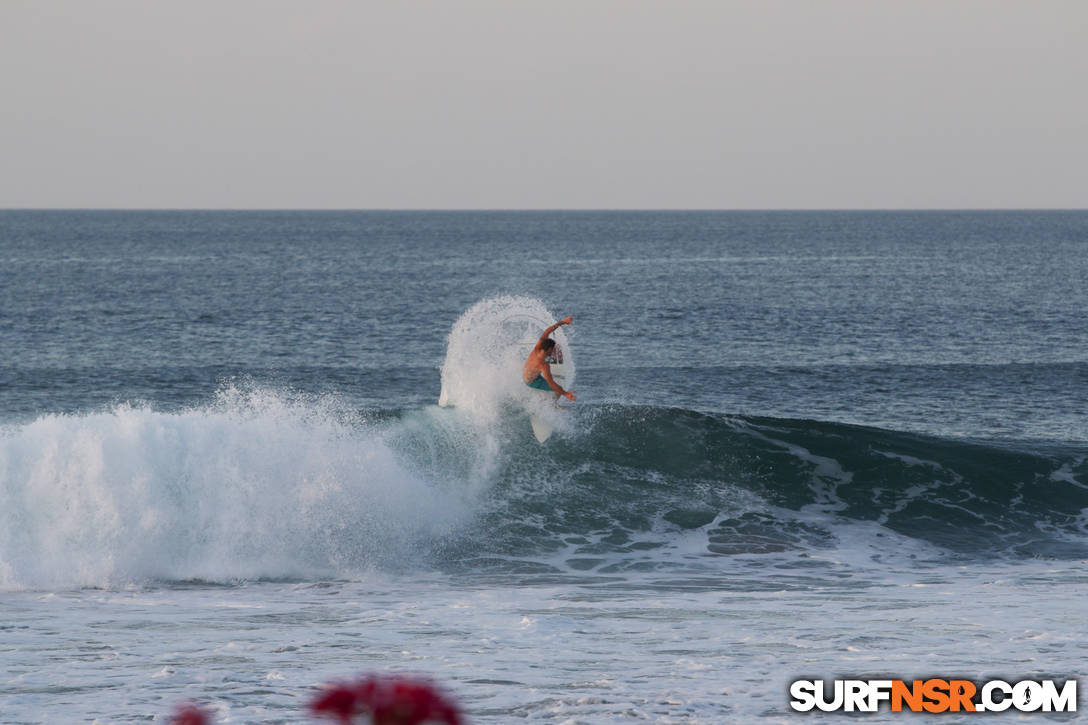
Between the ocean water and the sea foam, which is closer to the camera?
the ocean water

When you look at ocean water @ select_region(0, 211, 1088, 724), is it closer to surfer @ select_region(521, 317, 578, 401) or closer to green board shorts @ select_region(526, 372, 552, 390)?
green board shorts @ select_region(526, 372, 552, 390)

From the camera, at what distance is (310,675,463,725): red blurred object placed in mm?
2859

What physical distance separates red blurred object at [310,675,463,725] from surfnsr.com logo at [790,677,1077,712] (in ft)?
27.4

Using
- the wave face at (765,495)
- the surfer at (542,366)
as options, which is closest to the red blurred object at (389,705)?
the wave face at (765,495)

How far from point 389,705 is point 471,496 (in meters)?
17.0

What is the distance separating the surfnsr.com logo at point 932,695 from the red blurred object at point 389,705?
8349 mm

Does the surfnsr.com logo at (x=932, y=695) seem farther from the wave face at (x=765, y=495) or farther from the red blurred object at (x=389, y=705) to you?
the red blurred object at (x=389, y=705)

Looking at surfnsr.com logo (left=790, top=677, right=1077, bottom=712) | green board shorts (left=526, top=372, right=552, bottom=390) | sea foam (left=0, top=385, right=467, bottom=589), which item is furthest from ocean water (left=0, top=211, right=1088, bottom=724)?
green board shorts (left=526, top=372, right=552, bottom=390)

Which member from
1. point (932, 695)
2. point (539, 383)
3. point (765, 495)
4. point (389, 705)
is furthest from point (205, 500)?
point (389, 705)

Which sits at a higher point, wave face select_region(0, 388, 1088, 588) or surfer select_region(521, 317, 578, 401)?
surfer select_region(521, 317, 578, 401)

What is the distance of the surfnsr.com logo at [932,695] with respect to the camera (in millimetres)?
10594

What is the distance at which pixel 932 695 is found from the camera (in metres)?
10.9

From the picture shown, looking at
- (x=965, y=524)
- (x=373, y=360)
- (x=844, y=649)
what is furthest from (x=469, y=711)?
(x=373, y=360)

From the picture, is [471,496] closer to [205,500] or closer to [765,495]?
[205,500]
